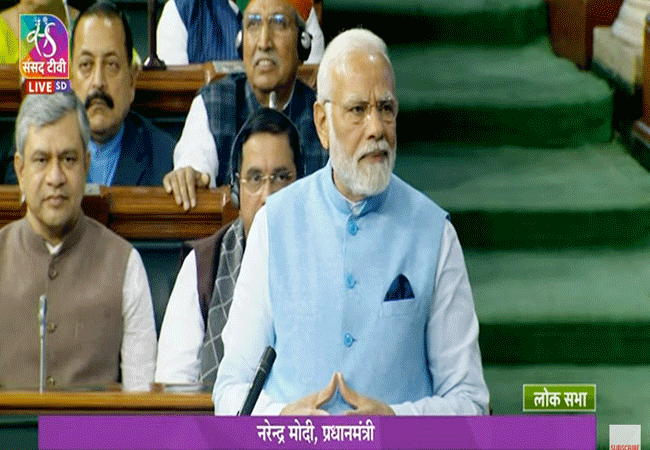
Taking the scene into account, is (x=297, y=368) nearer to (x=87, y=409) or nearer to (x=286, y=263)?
(x=286, y=263)

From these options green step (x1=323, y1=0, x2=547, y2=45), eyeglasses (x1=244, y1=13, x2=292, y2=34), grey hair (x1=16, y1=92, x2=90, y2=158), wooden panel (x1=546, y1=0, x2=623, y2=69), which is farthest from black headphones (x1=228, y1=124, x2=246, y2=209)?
wooden panel (x1=546, y1=0, x2=623, y2=69)

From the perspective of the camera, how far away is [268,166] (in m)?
3.58

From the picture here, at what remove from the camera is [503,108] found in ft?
15.7

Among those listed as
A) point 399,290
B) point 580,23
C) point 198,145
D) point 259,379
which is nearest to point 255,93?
point 198,145

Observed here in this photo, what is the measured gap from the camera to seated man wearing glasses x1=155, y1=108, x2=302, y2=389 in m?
3.48

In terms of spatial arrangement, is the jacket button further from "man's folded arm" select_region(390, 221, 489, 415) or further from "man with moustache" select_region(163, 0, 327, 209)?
"man with moustache" select_region(163, 0, 327, 209)

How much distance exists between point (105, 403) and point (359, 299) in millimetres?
497

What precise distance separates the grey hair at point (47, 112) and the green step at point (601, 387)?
101cm

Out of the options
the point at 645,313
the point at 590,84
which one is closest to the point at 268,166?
the point at 645,313

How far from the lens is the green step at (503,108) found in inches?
188

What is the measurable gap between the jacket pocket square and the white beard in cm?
15

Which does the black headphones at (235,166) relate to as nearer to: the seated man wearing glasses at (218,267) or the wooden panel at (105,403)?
the seated man wearing glasses at (218,267)

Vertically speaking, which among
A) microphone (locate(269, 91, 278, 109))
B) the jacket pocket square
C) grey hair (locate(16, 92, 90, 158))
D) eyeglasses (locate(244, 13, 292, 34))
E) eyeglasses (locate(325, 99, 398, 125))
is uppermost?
eyeglasses (locate(325, 99, 398, 125))

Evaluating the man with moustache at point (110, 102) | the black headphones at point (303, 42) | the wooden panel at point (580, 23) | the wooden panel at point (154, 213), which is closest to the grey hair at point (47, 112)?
the wooden panel at point (154, 213)
